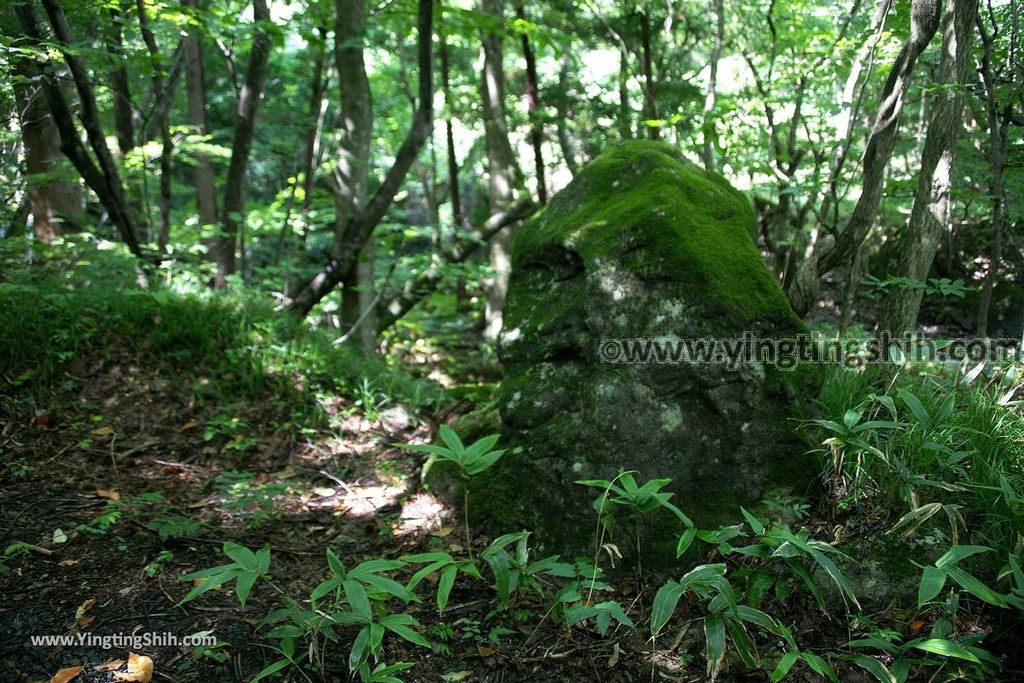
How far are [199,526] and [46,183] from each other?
4053 mm

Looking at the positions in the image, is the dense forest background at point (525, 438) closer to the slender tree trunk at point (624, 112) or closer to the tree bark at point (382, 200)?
the tree bark at point (382, 200)

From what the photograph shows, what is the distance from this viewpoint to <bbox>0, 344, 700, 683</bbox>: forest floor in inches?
93.4

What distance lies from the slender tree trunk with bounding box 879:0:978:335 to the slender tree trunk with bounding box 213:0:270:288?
5225 millimetres

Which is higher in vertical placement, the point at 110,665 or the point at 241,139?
the point at 241,139

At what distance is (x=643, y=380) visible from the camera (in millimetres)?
3229

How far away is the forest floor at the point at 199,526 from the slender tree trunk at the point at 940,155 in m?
2.78

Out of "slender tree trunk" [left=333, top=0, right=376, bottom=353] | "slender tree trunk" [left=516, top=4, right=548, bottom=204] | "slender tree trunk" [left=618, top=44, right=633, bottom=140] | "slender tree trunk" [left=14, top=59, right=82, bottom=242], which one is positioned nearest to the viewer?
"slender tree trunk" [left=14, top=59, right=82, bottom=242]

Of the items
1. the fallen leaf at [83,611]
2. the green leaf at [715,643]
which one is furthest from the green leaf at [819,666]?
the fallen leaf at [83,611]

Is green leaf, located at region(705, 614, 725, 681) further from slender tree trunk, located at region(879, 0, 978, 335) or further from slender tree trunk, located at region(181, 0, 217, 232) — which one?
slender tree trunk, located at region(181, 0, 217, 232)

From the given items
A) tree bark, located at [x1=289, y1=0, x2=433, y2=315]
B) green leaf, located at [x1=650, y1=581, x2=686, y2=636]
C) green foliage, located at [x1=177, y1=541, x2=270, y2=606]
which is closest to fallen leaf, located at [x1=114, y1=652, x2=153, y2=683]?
green foliage, located at [x1=177, y1=541, x2=270, y2=606]

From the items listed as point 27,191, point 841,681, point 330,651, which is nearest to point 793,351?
point 841,681

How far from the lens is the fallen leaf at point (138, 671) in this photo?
83.9 inches

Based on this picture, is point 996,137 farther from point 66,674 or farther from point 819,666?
point 66,674

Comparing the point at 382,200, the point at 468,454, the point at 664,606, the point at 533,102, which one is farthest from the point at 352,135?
the point at 664,606
